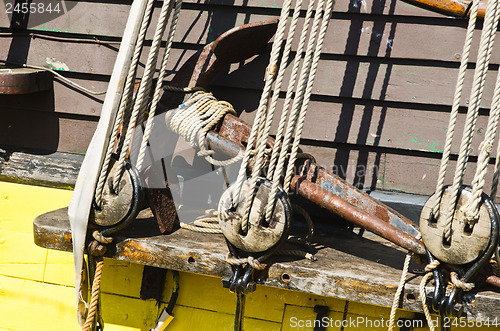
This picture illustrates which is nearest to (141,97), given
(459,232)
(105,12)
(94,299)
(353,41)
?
(94,299)

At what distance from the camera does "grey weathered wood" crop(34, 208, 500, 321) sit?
1.59 metres

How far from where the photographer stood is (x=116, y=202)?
5.71 ft

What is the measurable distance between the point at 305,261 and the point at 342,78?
1.02 metres

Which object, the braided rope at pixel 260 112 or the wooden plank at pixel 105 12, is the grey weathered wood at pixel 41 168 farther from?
the braided rope at pixel 260 112

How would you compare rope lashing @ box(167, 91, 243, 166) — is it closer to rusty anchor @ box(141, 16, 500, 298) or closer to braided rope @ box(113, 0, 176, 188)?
rusty anchor @ box(141, 16, 500, 298)

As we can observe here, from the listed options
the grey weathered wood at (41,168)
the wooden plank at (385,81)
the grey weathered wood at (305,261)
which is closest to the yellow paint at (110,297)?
the grey weathered wood at (41,168)

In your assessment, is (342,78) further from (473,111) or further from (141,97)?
(141,97)

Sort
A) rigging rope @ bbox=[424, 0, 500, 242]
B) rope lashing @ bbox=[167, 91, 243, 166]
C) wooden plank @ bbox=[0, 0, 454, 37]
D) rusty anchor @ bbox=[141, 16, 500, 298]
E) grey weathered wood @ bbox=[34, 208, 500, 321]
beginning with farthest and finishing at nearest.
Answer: wooden plank @ bbox=[0, 0, 454, 37] < rope lashing @ bbox=[167, 91, 243, 166] < rusty anchor @ bbox=[141, 16, 500, 298] < grey weathered wood @ bbox=[34, 208, 500, 321] < rigging rope @ bbox=[424, 0, 500, 242]

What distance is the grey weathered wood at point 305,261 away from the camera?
159 centimetres

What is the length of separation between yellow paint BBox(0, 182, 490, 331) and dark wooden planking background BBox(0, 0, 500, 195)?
0.42 meters

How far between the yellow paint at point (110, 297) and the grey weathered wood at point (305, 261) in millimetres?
261

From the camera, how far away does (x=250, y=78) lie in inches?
93.6

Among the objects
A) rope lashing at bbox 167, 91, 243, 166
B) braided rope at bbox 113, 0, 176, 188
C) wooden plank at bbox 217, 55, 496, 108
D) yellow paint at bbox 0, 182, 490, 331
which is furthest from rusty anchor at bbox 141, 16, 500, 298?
yellow paint at bbox 0, 182, 490, 331

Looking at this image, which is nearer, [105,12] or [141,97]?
[141,97]
